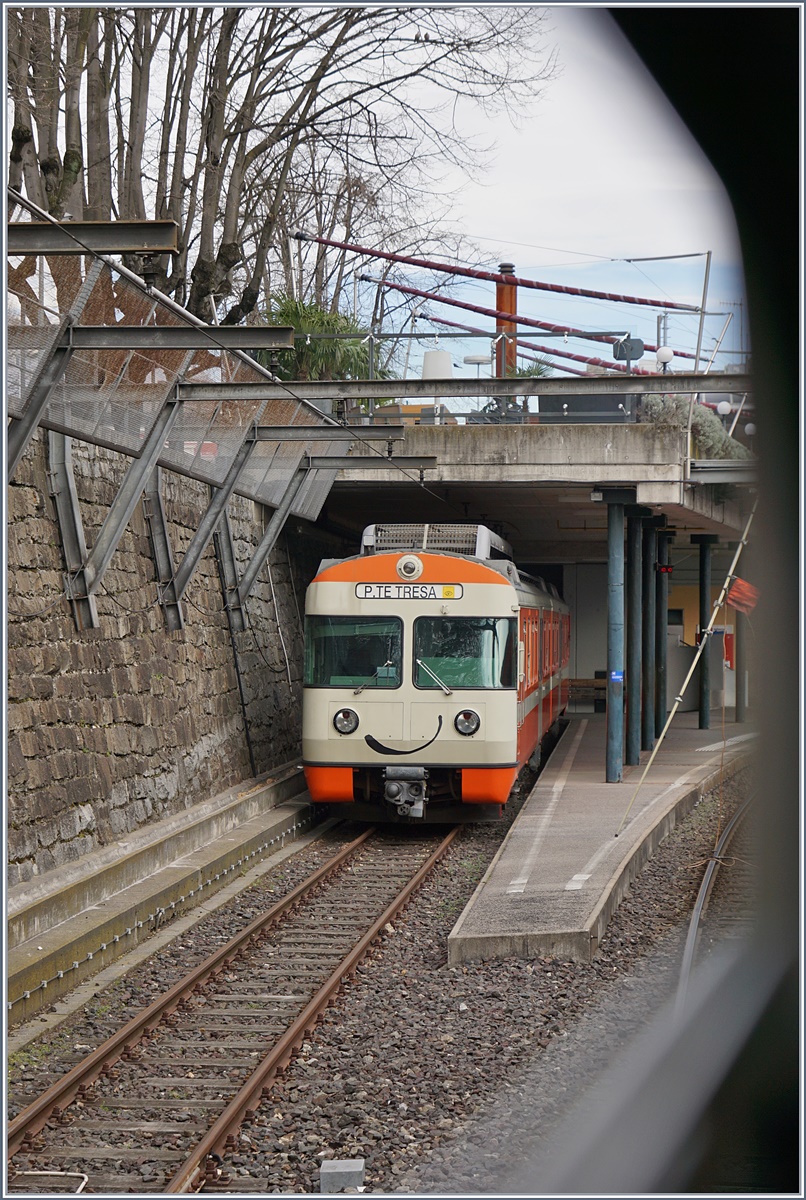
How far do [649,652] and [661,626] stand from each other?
1621mm

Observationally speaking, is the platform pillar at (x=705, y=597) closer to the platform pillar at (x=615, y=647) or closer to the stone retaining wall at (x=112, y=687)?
the platform pillar at (x=615, y=647)

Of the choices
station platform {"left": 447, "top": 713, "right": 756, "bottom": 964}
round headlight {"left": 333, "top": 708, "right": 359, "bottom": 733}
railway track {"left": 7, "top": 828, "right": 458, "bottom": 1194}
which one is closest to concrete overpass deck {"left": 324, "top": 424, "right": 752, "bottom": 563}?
round headlight {"left": 333, "top": 708, "right": 359, "bottom": 733}

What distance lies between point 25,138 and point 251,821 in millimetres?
8027

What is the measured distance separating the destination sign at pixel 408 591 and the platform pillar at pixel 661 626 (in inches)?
376

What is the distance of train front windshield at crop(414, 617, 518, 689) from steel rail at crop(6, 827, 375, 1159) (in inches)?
143

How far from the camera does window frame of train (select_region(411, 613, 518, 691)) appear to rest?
45.6 ft

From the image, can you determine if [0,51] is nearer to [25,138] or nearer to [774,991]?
[774,991]

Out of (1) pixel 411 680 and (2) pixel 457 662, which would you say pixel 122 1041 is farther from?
(2) pixel 457 662

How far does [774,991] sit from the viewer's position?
129 centimetres

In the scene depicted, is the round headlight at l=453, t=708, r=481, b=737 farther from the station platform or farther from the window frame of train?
the station platform

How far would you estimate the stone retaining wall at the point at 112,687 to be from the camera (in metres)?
9.30

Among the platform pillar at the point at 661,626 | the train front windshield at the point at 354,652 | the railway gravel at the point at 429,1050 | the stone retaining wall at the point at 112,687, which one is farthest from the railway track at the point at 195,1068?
the platform pillar at the point at 661,626

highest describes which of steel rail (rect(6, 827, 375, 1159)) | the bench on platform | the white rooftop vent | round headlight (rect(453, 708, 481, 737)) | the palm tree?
the palm tree

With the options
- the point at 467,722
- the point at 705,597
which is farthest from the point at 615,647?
the point at 705,597
